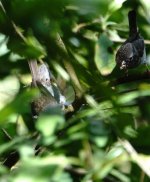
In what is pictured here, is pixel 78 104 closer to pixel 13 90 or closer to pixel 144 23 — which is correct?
pixel 13 90

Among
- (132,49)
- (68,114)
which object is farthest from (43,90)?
(132,49)

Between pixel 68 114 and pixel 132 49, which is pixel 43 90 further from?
pixel 132 49

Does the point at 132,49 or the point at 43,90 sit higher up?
the point at 43,90

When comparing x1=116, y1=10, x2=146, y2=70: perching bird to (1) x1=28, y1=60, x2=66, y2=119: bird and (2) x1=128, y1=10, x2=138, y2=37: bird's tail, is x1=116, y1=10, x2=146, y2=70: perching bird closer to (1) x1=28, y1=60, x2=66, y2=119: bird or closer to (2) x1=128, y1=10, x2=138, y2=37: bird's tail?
(2) x1=128, y1=10, x2=138, y2=37: bird's tail

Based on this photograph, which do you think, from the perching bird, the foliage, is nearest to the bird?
the foliage

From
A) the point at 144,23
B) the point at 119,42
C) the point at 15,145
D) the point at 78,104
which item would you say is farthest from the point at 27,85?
the point at 15,145

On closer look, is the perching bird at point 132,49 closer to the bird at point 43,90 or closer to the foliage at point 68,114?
the foliage at point 68,114
